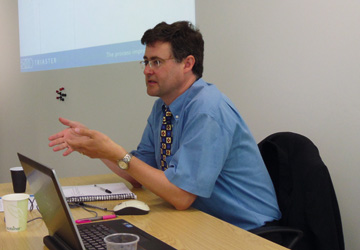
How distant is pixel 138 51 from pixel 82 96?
73 centimetres

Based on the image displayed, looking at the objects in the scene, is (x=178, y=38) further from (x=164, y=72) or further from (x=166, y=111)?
(x=166, y=111)

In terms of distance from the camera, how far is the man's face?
1657mm

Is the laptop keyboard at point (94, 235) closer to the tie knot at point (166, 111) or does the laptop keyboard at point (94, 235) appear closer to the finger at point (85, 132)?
the finger at point (85, 132)

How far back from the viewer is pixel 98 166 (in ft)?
9.89

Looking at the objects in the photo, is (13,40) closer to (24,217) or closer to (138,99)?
(138,99)

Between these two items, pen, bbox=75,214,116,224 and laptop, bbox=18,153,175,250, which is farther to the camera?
pen, bbox=75,214,116,224

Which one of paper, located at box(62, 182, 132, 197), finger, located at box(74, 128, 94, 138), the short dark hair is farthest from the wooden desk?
the short dark hair

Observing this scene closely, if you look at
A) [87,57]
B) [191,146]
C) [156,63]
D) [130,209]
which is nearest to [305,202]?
[191,146]

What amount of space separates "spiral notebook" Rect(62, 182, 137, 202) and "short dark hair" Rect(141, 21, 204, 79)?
0.59 metres

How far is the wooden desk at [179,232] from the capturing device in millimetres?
993

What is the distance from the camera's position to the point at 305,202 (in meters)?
1.36

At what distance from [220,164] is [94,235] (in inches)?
20.1

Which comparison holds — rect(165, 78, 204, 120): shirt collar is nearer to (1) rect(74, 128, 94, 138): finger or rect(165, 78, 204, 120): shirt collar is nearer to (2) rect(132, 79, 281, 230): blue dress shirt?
(2) rect(132, 79, 281, 230): blue dress shirt

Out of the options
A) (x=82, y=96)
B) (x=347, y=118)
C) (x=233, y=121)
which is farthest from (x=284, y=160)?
(x=82, y=96)
